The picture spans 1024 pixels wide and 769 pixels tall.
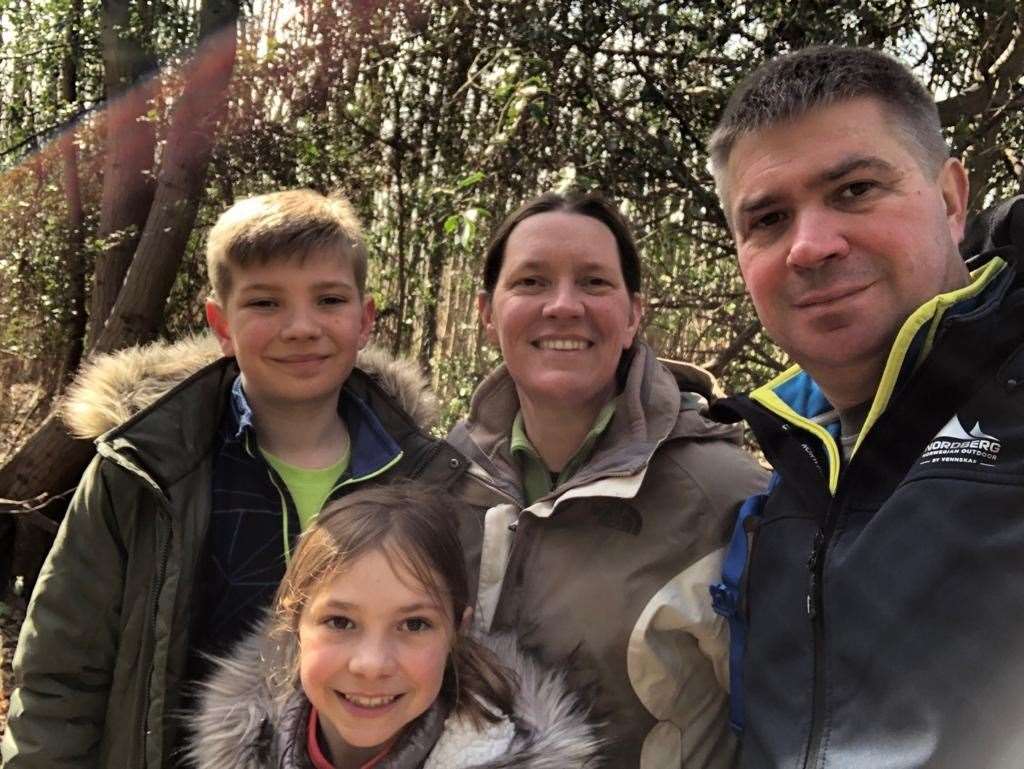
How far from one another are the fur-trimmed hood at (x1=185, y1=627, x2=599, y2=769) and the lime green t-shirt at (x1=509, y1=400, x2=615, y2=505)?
1.56 feet

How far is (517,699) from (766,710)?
53cm

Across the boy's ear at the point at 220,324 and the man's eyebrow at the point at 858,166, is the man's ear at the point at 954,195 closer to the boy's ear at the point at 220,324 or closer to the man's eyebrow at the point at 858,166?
the man's eyebrow at the point at 858,166

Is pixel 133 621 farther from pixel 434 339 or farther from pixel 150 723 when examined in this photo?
pixel 434 339

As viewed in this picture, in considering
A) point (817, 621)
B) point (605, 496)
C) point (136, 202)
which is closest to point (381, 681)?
point (605, 496)

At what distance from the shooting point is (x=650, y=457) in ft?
6.28

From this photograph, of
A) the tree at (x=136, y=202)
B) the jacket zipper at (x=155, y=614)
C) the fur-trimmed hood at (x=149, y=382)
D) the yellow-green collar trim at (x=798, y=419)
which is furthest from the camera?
the tree at (x=136, y=202)

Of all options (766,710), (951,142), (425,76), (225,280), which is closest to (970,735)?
(766,710)

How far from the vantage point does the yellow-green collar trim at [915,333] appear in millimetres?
1469

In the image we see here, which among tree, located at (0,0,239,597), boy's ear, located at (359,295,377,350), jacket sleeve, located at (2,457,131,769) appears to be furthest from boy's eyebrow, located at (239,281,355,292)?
tree, located at (0,0,239,597)

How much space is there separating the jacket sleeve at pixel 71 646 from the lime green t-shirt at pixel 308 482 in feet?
1.39

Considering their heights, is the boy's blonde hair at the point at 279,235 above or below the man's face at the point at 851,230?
above

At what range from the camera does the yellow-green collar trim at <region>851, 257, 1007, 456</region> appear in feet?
4.82

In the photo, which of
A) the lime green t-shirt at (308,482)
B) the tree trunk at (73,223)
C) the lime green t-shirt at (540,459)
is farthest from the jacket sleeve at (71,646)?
the tree trunk at (73,223)

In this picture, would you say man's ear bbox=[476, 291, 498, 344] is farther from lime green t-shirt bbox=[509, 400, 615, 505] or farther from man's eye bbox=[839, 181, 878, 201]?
man's eye bbox=[839, 181, 878, 201]
